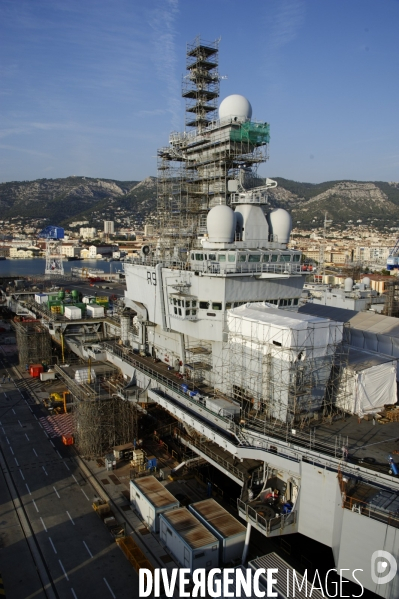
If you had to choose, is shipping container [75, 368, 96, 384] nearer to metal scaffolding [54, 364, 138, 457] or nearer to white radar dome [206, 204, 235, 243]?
metal scaffolding [54, 364, 138, 457]

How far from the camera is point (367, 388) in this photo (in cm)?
2159

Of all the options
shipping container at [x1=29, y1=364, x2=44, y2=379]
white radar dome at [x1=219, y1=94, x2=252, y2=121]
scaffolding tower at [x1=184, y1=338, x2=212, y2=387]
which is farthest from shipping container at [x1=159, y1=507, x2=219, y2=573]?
shipping container at [x1=29, y1=364, x2=44, y2=379]

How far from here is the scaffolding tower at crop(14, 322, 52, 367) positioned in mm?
44750

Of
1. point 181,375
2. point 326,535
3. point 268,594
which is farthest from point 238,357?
point 268,594

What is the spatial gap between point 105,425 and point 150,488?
663cm

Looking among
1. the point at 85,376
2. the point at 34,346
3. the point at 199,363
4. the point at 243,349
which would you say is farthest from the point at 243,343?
the point at 34,346

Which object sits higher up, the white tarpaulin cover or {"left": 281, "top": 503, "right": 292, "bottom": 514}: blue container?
the white tarpaulin cover

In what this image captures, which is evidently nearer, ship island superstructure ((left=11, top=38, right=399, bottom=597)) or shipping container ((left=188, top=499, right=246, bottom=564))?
ship island superstructure ((left=11, top=38, right=399, bottom=597))

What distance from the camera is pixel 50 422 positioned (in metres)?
32.5

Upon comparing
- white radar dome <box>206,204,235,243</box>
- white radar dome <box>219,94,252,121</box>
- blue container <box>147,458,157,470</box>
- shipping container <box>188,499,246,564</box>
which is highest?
white radar dome <box>219,94,252,121</box>

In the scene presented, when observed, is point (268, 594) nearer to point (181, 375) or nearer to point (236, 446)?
point (236, 446)

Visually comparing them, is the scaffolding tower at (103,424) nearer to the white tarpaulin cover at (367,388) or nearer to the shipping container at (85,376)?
the shipping container at (85,376)

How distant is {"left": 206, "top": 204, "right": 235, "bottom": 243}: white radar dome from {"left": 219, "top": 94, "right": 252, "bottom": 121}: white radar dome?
780cm

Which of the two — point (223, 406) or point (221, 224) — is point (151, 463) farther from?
point (221, 224)
